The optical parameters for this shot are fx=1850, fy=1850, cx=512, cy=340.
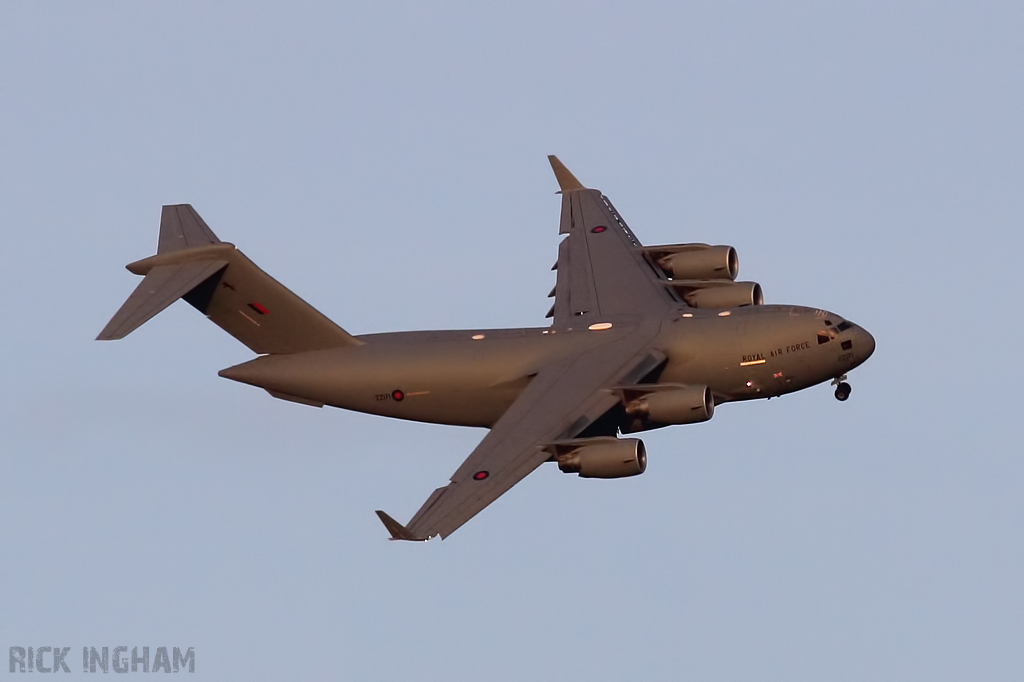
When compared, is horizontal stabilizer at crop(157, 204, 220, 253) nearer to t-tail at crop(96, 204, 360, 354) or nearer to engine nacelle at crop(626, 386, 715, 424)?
t-tail at crop(96, 204, 360, 354)

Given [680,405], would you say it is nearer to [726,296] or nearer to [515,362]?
[515,362]

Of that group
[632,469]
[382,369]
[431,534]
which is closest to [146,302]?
A: [382,369]

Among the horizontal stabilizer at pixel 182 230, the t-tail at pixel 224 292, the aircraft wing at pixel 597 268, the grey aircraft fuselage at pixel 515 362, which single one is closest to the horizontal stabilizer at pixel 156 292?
the t-tail at pixel 224 292

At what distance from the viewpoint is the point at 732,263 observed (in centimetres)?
4250

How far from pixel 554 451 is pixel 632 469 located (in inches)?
66.0

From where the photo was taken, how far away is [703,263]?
42.3 m

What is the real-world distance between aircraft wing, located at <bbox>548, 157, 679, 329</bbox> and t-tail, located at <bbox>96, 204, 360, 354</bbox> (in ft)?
17.7

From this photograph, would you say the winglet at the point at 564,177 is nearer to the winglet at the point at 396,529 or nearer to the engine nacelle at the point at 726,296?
the engine nacelle at the point at 726,296

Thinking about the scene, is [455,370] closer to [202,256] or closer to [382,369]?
[382,369]

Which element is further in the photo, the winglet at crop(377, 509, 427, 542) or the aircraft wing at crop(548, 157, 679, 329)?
the aircraft wing at crop(548, 157, 679, 329)

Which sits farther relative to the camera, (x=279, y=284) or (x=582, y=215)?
(x=582, y=215)

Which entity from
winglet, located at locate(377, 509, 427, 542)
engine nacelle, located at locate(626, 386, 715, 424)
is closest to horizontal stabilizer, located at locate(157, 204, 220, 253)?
winglet, located at locate(377, 509, 427, 542)

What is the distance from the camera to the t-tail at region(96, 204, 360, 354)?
3775cm

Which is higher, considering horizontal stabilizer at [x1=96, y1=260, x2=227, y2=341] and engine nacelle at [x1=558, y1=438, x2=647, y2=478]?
horizontal stabilizer at [x1=96, y1=260, x2=227, y2=341]
